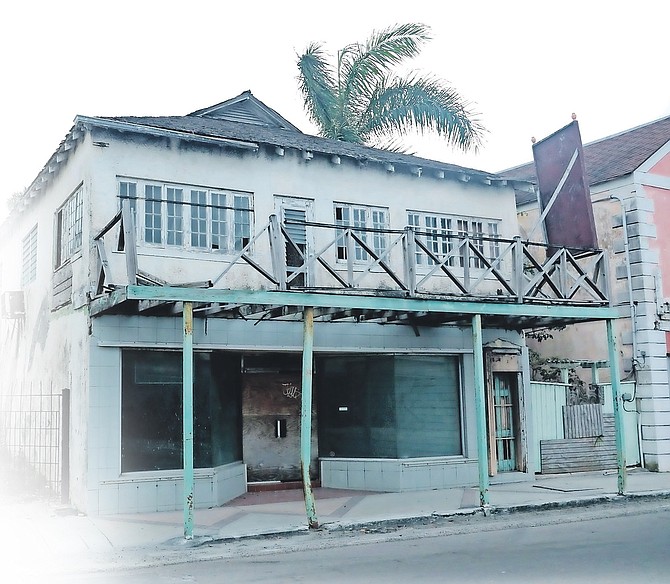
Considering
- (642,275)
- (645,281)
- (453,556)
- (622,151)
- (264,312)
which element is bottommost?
(453,556)

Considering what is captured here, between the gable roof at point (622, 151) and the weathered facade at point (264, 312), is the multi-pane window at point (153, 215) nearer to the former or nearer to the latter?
the weathered facade at point (264, 312)

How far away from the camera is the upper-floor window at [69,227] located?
1281 cm

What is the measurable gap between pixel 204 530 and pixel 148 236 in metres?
4.61

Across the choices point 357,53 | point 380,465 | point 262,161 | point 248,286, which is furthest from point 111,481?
point 357,53

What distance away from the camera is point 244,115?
1712cm

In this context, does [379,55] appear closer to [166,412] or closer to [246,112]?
[246,112]

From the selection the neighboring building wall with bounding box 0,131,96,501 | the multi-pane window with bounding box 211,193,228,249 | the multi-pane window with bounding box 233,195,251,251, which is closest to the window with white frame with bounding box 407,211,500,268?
the multi-pane window with bounding box 233,195,251,251

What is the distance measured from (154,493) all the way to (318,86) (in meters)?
14.4

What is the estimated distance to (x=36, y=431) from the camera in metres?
14.6

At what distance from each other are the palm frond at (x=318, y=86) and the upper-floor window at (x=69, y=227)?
10.7 meters

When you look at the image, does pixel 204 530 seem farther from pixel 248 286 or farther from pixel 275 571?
pixel 248 286

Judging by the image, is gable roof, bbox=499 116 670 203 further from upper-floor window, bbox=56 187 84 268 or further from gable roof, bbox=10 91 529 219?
upper-floor window, bbox=56 187 84 268

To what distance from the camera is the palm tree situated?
21.9 metres

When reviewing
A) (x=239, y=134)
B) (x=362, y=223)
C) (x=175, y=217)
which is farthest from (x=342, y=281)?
(x=239, y=134)
